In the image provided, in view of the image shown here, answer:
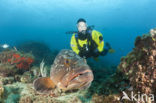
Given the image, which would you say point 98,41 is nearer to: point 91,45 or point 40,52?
point 91,45

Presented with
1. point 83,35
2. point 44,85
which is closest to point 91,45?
point 83,35

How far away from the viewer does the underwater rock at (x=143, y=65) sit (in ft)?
10.7

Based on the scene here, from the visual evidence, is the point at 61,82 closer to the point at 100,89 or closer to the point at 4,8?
the point at 100,89

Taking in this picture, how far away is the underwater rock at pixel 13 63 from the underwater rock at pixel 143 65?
5883 mm

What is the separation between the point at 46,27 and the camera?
14088 cm

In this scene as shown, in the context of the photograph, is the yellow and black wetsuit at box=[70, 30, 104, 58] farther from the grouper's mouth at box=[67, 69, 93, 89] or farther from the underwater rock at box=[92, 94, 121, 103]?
the grouper's mouth at box=[67, 69, 93, 89]

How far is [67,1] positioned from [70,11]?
22.7m

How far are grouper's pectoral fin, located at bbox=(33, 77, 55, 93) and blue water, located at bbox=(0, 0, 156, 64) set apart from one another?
8326cm

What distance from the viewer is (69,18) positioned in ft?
443

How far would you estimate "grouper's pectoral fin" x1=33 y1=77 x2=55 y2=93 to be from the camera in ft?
→ 10.9

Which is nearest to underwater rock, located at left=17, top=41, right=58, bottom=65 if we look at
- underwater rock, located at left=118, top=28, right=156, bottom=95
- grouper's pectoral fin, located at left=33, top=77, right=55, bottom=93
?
grouper's pectoral fin, located at left=33, top=77, right=55, bottom=93

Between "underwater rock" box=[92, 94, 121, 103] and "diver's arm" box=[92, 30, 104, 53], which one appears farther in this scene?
"diver's arm" box=[92, 30, 104, 53]

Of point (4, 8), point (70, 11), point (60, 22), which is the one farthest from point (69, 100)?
point (60, 22)

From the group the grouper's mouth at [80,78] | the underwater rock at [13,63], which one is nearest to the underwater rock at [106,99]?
the grouper's mouth at [80,78]
